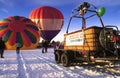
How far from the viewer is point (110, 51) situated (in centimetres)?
864

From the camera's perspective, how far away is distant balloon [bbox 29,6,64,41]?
40.9 m

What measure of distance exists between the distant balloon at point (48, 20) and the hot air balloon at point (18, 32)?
22.3ft

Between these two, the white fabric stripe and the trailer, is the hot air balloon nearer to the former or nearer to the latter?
the white fabric stripe

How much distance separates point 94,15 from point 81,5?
894 millimetres

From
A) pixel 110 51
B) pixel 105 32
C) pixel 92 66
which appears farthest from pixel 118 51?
pixel 92 66

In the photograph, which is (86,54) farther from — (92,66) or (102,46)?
(92,66)

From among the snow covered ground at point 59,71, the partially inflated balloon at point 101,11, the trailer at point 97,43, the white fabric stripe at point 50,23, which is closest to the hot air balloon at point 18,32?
the white fabric stripe at point 50,23

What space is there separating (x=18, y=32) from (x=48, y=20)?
9.93 metres

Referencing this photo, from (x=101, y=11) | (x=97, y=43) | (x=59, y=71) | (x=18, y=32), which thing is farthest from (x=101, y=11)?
(x=18, y=32)

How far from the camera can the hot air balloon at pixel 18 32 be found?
104 ft

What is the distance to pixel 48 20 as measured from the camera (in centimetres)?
4091

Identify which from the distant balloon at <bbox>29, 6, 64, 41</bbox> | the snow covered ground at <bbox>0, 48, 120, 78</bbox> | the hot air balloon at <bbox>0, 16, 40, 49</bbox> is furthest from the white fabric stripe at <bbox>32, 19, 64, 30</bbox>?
the snow covered ground at <bbox>0, 48, 120, 78</bbox>

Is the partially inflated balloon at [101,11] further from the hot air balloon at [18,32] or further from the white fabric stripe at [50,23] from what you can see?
the white fabric stripe at [50,23]

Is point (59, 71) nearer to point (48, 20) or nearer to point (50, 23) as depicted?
point (48, 20)
